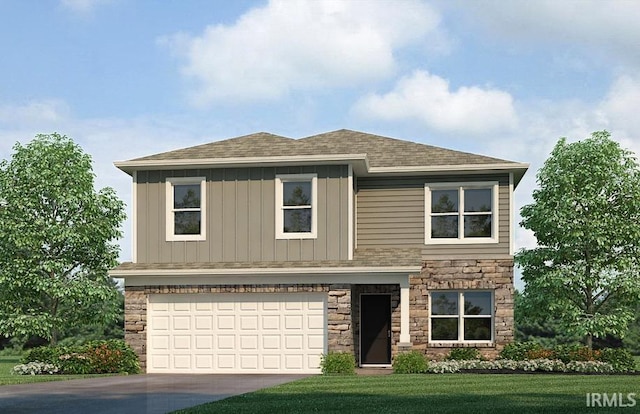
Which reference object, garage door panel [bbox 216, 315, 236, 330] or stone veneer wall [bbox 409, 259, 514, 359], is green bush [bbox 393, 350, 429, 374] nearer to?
stone veneer wall [bbox 409, 259, 514, 359]

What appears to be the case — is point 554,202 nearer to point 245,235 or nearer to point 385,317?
point 385,317

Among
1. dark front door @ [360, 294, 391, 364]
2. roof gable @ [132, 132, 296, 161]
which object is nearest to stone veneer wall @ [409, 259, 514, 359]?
dark front door @ [360, 294, 391, 364]

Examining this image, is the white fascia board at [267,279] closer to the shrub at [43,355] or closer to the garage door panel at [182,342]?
the garage door panel at [182,342]

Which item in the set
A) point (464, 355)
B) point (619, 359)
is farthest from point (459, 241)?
point (619, 359)

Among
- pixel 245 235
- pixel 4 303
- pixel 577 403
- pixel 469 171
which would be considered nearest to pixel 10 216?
pixel 4 303

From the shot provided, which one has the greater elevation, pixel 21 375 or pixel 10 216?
pixel 10 216

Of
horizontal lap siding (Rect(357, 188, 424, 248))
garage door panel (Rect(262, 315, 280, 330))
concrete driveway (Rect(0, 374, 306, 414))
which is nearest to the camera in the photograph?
concrete driveway (Rect(0, 374, 306, 414))

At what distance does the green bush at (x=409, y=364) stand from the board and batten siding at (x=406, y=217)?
3371 mm

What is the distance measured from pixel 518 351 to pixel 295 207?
23.6 ft

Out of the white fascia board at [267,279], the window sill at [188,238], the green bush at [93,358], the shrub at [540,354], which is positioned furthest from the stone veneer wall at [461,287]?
the green bush at [93,358]

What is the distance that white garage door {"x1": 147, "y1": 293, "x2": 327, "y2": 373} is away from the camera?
83.5ft

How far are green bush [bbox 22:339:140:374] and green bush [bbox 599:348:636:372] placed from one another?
12461 millimetres

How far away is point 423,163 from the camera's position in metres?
27.5

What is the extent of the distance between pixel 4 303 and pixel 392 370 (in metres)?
11.8
